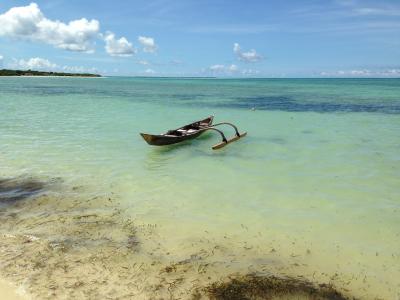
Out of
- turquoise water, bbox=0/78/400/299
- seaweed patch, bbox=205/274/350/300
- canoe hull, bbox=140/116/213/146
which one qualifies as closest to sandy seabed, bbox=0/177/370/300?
seaweed patch, bbox=205/274/350/300

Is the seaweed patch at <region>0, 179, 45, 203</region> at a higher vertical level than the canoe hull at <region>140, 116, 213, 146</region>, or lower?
lower

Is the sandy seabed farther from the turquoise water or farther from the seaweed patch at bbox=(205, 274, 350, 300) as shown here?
the turquoise water

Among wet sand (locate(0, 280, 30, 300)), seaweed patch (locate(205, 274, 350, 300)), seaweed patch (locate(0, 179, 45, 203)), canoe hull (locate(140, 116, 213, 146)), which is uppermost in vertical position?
canoe hull (locate(140, 116, 213, 146))

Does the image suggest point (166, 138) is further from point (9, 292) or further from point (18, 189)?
point (9, 292)

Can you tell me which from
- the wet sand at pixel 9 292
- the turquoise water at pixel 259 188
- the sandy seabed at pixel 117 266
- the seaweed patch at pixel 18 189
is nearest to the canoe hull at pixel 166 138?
the turquoise water at pixel 259 188

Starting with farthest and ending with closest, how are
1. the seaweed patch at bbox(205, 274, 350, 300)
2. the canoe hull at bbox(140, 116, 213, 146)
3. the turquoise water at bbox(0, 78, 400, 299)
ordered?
the canoe hull at bbox(140, 116, 213, 146), the turquoise water at bbox(0, 78, 400, 299), the seaweed patch at bbox(205, 274, 350, 300)

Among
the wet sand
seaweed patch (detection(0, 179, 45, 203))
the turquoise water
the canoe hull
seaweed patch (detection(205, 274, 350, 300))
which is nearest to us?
the wet sand

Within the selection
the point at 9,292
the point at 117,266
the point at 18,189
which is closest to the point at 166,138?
the point at 18,189

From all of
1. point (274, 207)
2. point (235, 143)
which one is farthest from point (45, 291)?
point (235, 143)

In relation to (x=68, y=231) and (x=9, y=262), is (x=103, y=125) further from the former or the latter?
(x=9, y=262)

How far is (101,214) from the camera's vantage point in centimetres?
823

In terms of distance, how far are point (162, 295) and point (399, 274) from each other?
379cm

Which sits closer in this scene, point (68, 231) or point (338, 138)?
point (68, 231)

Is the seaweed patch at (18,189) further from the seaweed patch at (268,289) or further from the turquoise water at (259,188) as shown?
the seaweed patch at (268,289)
